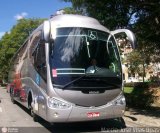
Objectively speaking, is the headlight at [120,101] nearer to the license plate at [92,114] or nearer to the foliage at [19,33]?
the license plate at [92,114]

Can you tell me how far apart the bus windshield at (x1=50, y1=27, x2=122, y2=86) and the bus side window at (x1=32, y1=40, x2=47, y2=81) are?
55 centimetres

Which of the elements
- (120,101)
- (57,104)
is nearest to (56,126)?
(57,104)

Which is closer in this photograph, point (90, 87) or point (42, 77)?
point (90, 87)

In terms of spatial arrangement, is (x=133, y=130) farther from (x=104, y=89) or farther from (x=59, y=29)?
(x=59, y=29)

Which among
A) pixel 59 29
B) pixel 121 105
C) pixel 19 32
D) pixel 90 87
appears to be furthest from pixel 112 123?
pixel 19 32

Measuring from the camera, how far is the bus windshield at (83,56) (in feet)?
37.3

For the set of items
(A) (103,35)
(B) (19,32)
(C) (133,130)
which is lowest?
(C) (133,130)

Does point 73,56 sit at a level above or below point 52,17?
below

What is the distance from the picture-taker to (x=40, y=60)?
12.6 meters

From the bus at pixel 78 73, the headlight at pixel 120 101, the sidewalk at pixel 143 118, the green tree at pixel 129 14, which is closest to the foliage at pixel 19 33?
the green tree at pixel 129 14

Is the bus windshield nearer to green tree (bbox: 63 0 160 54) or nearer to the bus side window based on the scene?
the bus side window

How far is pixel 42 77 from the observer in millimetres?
12250

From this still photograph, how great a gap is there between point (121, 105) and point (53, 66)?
236cm

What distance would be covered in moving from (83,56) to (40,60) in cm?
165
